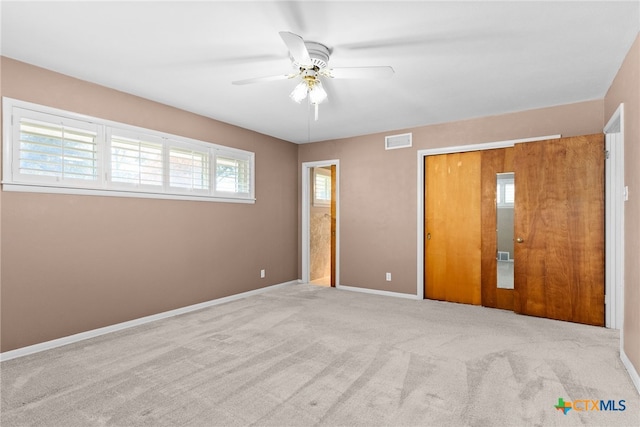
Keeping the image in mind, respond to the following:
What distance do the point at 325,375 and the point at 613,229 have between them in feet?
10.9

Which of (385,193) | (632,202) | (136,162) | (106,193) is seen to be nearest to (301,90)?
(136,162)

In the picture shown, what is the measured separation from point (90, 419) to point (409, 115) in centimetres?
420

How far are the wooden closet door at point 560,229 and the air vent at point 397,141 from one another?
4.76 ft

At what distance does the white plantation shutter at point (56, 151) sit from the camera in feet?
9.34

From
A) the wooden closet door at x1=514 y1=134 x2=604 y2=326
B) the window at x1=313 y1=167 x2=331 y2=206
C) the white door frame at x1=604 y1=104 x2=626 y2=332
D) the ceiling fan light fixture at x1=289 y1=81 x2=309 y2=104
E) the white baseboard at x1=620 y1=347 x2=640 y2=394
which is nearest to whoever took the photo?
the white baseboard at x1=620 y1=347 x2=640 y2=394

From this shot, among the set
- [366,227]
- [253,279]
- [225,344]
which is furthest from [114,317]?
[366,227]

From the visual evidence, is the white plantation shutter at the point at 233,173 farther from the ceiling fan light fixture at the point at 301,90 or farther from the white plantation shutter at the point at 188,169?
the ceiling fan light fixture at the point at 301,90

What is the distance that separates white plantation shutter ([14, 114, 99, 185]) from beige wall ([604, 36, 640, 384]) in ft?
14.8

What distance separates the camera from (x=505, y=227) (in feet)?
14.0

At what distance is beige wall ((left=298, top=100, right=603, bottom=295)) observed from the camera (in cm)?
443

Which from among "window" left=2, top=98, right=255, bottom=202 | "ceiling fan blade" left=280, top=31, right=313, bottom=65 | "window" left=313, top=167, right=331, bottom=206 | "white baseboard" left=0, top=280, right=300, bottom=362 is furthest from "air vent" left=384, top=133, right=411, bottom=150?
"white baseboard" left=0, top=280, right=300, bottom=362

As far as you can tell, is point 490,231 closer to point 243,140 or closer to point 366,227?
point 366,227

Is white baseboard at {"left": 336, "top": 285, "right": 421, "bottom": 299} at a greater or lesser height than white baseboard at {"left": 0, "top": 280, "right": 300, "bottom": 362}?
lesser

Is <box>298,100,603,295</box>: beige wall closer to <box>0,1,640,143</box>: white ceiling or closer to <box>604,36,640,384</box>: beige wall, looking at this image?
<box>0,1,640,143</box>: white ceiling
